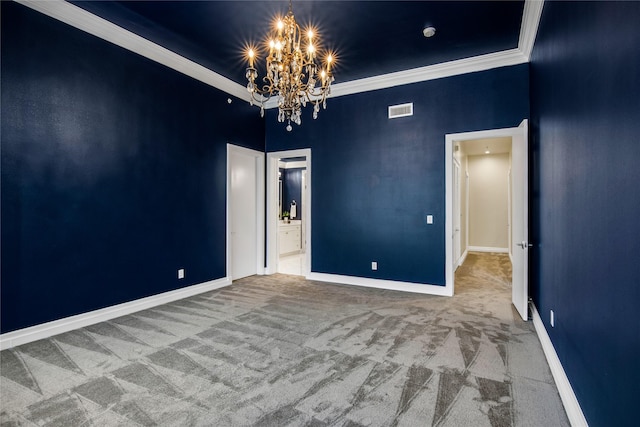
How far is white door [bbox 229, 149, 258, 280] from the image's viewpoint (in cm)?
568

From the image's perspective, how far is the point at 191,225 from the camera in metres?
4.76

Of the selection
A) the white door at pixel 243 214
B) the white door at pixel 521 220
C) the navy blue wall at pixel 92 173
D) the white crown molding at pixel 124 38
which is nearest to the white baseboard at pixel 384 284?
the white door at pixel 521 220

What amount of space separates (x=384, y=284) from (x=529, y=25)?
3808mm

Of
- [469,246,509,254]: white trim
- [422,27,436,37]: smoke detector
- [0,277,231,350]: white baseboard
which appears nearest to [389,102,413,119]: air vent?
[422,27,436,37]: smoke detector

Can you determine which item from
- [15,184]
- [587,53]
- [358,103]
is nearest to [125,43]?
[15,184]

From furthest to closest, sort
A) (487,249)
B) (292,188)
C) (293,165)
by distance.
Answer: (292,188) < (293,165) < (487,249)

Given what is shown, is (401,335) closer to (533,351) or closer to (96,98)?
(533,351)

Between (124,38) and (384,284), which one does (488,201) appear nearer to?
(384,284)

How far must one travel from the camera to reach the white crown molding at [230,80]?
3258 mm

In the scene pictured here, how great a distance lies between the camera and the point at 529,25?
3502mm

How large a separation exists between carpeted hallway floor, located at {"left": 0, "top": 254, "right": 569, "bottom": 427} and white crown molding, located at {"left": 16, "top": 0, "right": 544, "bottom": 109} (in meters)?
3.26

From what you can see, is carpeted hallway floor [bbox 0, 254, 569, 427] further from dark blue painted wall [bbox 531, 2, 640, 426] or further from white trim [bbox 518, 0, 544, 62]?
white trim [bbox 518, 0, 544, 62]

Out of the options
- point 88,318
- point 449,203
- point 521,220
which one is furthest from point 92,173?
point 521,220

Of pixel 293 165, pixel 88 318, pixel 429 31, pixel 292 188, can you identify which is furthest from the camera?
pixel 292 188
